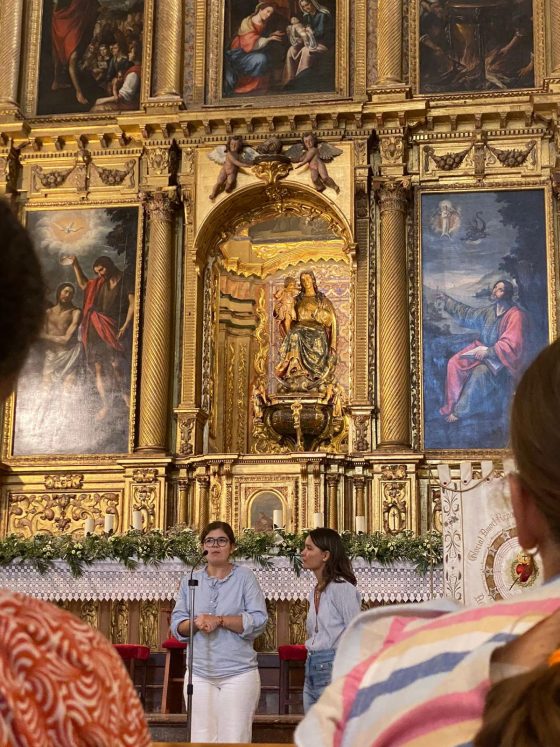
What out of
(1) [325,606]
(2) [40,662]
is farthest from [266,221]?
(2) [40,662]

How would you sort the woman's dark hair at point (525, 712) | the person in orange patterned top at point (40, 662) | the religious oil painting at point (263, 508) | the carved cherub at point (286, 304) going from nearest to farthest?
the woman's dark hair at point (525, 712) → the person in orange patterned top at point (40, 662) → the religious oil painting at point (263, 508) → the carved cherub at point (286, 304)

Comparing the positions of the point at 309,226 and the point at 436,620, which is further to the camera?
the point at 309,226

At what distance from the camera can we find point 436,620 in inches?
55.6

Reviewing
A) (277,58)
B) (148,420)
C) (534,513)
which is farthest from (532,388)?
(277,58)

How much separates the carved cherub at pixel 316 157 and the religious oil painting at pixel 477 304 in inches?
49.4

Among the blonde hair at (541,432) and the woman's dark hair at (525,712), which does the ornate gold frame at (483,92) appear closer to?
the blonde hair at (541,432)

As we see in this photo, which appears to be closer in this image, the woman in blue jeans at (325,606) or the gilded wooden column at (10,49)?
the woman in blue jeans at (325,606)

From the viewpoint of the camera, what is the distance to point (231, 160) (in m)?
13.4

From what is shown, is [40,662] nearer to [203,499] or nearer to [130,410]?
[203,499]

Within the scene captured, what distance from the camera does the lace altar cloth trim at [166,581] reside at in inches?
356

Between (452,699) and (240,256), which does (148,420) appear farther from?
(452,699)

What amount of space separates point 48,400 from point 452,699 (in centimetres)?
1241

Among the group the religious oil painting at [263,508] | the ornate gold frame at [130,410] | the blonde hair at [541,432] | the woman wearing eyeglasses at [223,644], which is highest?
the ornate gold frame at [130,410]

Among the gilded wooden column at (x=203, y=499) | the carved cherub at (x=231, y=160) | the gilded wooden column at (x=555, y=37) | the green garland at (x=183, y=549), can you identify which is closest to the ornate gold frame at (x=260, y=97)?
the carved cherub at (x=231, y=160)
